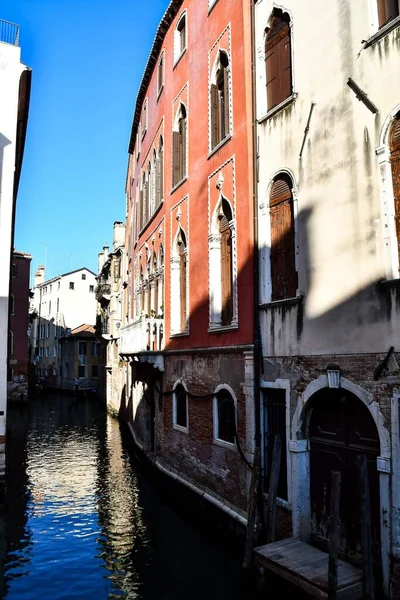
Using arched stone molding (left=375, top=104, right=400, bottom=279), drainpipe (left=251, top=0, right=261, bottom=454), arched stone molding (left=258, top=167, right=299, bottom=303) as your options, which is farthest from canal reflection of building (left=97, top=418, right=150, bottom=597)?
arched stone molding (left=375, top=104, right=400, bottom=279)

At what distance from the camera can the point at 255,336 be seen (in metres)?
8.55

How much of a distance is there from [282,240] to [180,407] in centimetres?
558

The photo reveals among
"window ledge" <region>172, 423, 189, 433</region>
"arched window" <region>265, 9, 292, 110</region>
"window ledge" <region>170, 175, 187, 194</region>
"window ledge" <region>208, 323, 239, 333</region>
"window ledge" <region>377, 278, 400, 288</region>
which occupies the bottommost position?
"window ledge" <region>172, 423, 189, 433</region>

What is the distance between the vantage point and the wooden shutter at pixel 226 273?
10000 millimetres

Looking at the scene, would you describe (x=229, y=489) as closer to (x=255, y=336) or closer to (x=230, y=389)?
(x=230, y=389)

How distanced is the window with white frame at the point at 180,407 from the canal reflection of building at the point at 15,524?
381 cm

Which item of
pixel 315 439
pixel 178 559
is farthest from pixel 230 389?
pixel 178 559

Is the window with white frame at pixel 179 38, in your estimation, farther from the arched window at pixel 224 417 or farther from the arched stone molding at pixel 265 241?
the arched window at pixel 224 417

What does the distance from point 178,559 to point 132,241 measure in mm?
14979

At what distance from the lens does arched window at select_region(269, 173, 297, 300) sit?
796 centimetres

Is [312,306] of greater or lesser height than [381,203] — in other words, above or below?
below

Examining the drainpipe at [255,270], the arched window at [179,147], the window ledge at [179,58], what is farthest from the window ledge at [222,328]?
the window ledge at [179,58]

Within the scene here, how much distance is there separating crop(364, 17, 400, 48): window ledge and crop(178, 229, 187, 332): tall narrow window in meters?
6.82

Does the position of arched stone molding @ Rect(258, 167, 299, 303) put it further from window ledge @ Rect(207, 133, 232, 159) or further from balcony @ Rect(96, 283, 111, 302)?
balcony @ Rect(96, 283, 111, 302)
